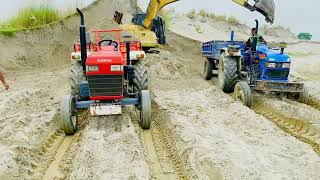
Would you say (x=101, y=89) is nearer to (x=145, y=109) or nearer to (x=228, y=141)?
(x=145, y=109)

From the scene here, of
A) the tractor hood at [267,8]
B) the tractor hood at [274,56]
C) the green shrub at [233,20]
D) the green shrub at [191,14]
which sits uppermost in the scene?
the green shrub at [191,14]

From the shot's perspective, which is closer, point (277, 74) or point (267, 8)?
point (277, 74)

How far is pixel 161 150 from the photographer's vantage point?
7.57 meters

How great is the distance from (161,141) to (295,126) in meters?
2.97

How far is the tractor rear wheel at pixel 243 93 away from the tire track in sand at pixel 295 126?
38cm

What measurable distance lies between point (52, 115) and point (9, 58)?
886 cm

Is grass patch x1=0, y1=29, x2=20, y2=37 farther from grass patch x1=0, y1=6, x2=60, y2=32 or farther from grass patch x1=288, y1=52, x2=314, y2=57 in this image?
grass patch x1=288, y1=52, x2=314, y2=57

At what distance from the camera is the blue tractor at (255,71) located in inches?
430

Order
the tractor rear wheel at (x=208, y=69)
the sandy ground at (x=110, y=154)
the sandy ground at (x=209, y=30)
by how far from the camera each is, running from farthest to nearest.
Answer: the sandy ground at (x=209, y=30) → the tractor rear wheel at (x=208, y=69) → the sandy ground at (x=110, y=154)

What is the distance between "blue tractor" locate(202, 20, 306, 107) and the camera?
35.8 ft

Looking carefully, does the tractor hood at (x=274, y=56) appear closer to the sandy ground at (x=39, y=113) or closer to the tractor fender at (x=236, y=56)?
the tractor fender at (x=236, y=56)

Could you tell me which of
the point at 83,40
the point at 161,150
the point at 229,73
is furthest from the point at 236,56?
the point at 161,150

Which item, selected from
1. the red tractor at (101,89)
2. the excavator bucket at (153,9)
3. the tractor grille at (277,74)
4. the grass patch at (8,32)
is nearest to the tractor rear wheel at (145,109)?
the red tractor at (101,89)

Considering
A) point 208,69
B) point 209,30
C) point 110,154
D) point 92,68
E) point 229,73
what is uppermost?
point 209,30
